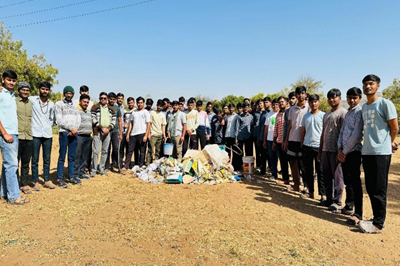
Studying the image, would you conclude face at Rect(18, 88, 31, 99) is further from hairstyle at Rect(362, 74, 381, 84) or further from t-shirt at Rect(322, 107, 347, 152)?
hairstyle at Rect(362, 74, 381, 84)

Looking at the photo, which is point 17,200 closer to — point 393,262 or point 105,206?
point 105,206

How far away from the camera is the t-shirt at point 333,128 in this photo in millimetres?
4438

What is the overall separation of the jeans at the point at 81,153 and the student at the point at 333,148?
5.24 m

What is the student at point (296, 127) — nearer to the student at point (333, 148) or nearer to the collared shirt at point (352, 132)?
the student at point (333, 148)

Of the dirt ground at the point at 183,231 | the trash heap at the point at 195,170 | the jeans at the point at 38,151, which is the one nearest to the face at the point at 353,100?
the dirt ground at the point at 183,231

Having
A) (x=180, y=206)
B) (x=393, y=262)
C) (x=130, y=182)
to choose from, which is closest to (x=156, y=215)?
(x=180, y=206)

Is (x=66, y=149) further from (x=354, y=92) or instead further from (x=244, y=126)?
(x=354, y=92)

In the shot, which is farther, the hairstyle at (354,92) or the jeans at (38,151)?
the jeans at (38,151)

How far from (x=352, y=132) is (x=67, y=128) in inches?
221

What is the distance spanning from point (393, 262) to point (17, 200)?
5677 millimetres

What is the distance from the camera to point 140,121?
283 inches

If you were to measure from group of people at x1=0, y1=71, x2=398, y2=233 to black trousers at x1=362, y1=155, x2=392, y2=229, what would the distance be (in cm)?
1

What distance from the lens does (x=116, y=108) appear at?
22.5 ft

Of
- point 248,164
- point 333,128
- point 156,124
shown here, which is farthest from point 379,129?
point 156,124
